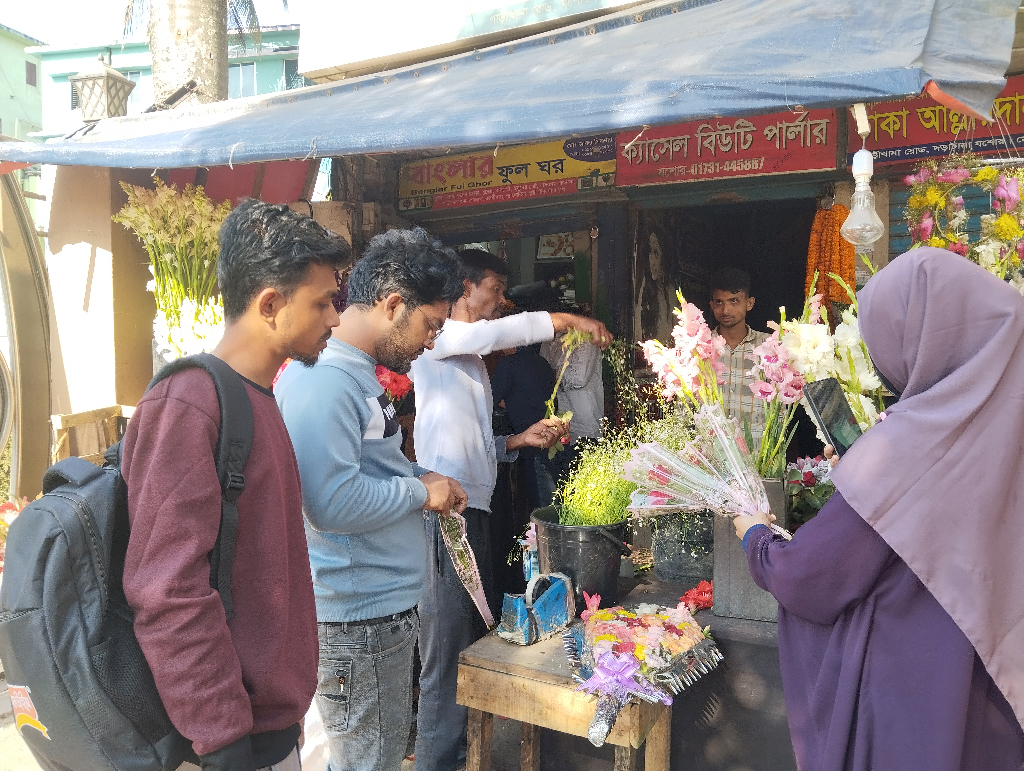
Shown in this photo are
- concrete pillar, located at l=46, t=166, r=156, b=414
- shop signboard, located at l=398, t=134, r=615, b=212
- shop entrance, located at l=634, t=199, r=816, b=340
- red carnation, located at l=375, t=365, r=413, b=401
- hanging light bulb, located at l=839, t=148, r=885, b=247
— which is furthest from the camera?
shop entrance, located at l=634, t=199, r=816, b=340

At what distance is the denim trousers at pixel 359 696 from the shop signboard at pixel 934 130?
3952mm

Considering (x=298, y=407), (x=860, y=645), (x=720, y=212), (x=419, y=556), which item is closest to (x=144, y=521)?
(x=298, y=407)

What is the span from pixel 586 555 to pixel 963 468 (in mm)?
1387

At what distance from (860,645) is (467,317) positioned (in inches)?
82.3

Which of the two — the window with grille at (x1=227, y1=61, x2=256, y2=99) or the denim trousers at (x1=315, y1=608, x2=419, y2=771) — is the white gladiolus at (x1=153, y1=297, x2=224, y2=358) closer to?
the denim trousers at (x1=315, y1=608, x2=419, y2=771)

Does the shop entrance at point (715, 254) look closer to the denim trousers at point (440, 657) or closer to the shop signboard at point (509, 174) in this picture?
the shop signboard at point (509, 174)

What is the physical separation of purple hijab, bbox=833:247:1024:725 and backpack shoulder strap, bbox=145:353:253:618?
113cm

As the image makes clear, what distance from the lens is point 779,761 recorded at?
237 centimetres

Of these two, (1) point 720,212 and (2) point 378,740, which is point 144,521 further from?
(1) point 720,212

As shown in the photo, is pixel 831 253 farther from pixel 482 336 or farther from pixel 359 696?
pixel 359 696

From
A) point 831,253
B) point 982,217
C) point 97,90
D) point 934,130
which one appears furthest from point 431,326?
point 97,90

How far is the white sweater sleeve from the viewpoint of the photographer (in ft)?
10.1

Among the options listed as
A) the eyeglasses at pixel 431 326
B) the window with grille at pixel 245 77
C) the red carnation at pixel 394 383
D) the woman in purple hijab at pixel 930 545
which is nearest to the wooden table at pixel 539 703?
the woman in purple hijab at pixel 930 545

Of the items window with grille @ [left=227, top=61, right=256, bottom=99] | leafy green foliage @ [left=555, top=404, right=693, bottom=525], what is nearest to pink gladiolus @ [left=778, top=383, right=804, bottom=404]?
leafy green foliage @ [left=555, top=404, right=693, bottom=525]
